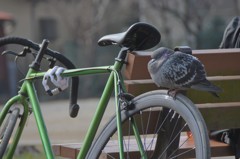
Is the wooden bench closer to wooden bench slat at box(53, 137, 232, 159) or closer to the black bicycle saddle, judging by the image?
wooden bench slat at box(53, 137, 232, 159)

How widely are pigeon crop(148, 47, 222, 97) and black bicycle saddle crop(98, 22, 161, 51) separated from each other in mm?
247

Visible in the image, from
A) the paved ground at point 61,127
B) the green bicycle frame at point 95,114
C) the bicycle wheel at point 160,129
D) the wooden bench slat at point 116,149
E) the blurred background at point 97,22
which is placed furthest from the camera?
the blurred background at point 97,22

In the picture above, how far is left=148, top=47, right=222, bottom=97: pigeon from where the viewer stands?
132 inches

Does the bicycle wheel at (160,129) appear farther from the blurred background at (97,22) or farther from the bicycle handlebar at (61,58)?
the blurred background at (97,22)

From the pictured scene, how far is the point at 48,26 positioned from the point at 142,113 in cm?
3262

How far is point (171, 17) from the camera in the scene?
32156 millimetres

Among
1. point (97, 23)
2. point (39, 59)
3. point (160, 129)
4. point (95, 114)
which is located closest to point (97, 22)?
point (97, 23)

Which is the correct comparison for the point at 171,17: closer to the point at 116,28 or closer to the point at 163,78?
the point at 116,28

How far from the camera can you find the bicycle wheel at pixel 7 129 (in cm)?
408

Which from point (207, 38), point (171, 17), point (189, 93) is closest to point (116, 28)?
point (171, 17)

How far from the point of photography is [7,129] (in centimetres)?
412

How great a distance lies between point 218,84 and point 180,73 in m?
0.77

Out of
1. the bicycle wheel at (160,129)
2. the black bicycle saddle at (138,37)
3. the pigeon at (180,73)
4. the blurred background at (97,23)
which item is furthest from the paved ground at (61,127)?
the blurred background at (97,23)

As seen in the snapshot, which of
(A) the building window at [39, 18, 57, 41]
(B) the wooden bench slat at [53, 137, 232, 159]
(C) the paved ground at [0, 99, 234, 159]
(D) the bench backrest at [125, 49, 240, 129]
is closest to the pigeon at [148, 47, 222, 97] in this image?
(D) the bench backrest at [125, 49, 240, 129]
